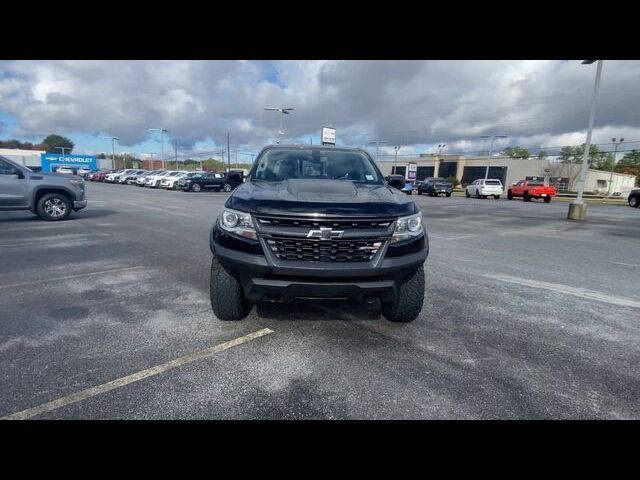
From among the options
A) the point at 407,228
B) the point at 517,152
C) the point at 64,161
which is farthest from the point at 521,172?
the point at 64,161

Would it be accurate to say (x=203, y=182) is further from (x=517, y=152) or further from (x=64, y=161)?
(x=517, y=152)

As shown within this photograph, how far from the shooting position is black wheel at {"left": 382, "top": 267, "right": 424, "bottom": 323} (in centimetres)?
322

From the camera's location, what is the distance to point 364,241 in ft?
9.01

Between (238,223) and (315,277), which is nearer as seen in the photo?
(315,277)

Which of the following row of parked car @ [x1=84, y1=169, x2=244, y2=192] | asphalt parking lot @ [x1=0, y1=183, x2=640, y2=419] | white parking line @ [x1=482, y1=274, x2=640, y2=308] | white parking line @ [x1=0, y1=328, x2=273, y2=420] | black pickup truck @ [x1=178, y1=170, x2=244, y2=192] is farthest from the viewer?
row of parked car @ [x1=84, y1=169, x2=244, y2=192]

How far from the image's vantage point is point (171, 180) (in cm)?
3206

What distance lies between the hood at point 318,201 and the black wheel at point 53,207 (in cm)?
963

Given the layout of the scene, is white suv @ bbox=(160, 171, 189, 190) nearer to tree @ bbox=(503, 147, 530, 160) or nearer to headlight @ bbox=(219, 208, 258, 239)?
headlight @ bbox=(219, 208, 258, 239)

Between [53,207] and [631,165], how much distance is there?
110603mm

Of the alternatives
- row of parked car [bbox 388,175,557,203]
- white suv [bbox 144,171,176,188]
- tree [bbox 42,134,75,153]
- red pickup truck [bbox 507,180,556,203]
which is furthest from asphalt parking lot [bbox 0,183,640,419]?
tree [bbox 42,134,75,153]

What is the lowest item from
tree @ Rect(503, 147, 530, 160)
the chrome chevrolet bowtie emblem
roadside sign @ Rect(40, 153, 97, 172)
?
the chrome chevrolet bowtie emblem

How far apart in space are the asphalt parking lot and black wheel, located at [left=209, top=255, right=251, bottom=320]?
194 mm

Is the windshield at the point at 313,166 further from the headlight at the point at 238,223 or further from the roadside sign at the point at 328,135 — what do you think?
the roadside sign at the point at 328,135
